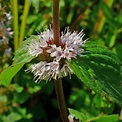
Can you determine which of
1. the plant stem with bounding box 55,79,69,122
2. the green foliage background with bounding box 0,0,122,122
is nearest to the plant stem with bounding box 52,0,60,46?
the plant stem with bounding box 55,79,69,122

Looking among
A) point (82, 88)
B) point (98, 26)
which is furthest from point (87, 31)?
point (82, 88)

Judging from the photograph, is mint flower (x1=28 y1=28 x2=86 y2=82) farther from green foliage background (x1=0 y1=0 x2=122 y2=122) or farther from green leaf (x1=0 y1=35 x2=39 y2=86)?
green foliage background (x1=0 y1=0 x2=122 y2=122)

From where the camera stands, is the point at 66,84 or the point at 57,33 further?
the point at 66,84

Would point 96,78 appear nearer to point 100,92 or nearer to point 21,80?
point 100,92

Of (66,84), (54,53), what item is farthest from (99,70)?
(66,84)

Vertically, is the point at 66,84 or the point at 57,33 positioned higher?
the point at 66,84

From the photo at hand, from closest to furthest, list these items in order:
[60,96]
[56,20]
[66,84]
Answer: [56,20]
[60,96]
[66,84]

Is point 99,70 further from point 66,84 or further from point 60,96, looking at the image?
point 66,84
